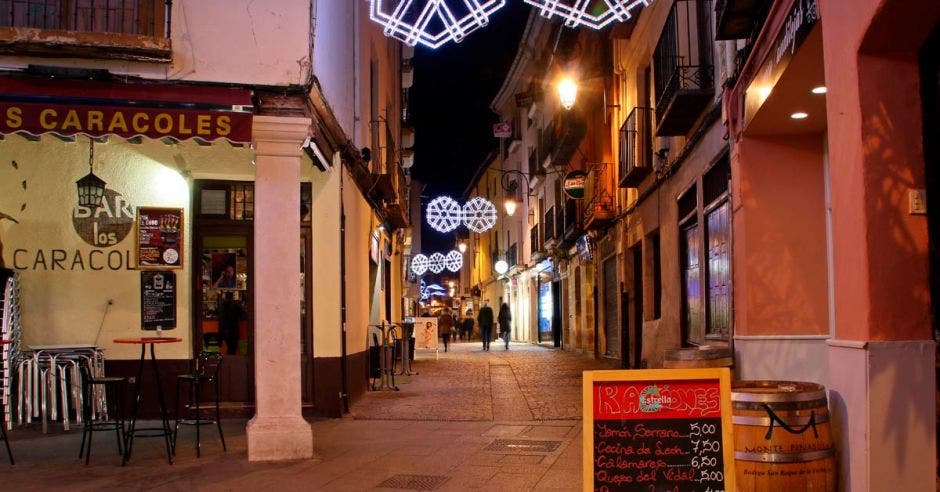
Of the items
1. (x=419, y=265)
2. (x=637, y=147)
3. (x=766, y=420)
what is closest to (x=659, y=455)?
(x=766, y=420)

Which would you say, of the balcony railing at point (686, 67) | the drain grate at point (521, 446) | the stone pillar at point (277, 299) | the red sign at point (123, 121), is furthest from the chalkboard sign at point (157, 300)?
the balcony railing at point (686, 67)

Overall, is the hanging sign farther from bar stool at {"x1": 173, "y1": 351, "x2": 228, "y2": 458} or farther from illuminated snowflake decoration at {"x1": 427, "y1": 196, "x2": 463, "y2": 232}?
bar stool at {"x1": 173, "y1": 351, "x2": 228, "y2": 458}

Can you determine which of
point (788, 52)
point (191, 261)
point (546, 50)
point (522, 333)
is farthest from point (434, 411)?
point (522, 333)

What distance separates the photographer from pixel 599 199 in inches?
826

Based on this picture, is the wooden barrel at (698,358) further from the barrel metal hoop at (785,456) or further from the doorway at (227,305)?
the doorway at (227,305)

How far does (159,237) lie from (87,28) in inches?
110

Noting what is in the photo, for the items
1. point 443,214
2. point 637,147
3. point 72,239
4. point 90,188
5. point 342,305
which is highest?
point 637,147

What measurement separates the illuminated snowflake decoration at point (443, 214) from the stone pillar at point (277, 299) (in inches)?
727

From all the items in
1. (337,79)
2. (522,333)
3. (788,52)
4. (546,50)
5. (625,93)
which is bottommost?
(522,333)

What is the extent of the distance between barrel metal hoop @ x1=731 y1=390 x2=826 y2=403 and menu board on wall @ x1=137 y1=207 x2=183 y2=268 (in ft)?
25.1

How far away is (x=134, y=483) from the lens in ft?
23.1

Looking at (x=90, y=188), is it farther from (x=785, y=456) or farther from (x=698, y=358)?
(x=785, y=456)

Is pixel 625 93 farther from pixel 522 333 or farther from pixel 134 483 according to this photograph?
pixel 522 333

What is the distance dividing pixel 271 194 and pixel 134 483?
276 cm
